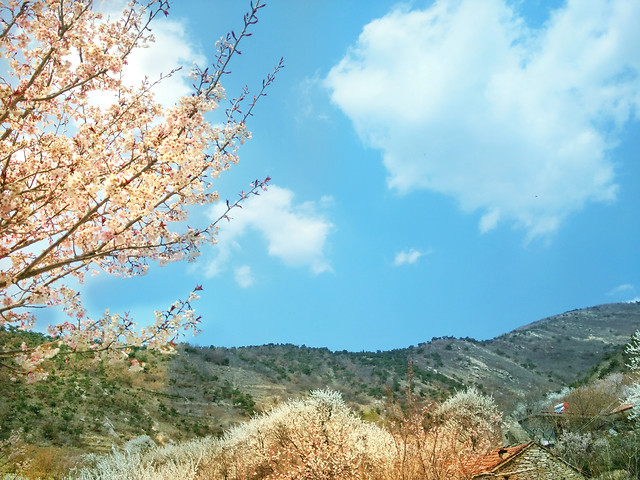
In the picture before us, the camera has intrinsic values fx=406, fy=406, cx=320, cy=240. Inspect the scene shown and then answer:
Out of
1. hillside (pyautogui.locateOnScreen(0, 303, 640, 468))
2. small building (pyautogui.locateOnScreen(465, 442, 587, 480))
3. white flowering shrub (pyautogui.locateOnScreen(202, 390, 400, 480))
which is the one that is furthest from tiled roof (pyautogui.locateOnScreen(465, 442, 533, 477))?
hillside (pyautogui.locateOnScreen(0, 303, 640, 468))

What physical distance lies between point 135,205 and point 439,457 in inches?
235

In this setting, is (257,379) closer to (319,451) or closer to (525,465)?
(319,451)

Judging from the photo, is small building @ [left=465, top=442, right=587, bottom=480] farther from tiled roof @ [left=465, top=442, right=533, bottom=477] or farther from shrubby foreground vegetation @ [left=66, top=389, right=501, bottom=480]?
shrubby foreground vegetation @ [left=66, top=389, right=501, bottom=480]

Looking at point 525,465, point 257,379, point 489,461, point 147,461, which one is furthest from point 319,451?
point 257,379

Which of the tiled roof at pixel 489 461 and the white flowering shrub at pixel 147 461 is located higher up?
the white flowering shrub at pixel 147 461

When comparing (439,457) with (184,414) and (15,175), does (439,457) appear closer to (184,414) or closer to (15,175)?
(15,175)

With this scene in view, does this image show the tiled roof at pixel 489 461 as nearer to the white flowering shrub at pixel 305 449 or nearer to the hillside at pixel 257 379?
the white flowering shrub at pixel 305 449

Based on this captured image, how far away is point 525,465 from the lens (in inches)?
327

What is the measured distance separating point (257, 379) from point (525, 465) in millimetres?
36672

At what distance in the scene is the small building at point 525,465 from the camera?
24.2ft

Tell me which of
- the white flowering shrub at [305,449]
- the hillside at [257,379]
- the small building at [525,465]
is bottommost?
the small building at [525,465]

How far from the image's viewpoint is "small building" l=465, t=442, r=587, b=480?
739cm

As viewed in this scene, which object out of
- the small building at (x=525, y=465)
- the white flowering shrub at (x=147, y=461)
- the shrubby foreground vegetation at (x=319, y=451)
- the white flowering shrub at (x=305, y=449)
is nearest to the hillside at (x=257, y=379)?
the shrubby foreground vegetation at (x=319, y=451)

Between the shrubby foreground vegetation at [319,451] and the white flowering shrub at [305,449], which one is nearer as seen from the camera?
the shrubby foreground vegetation at [319,451]
